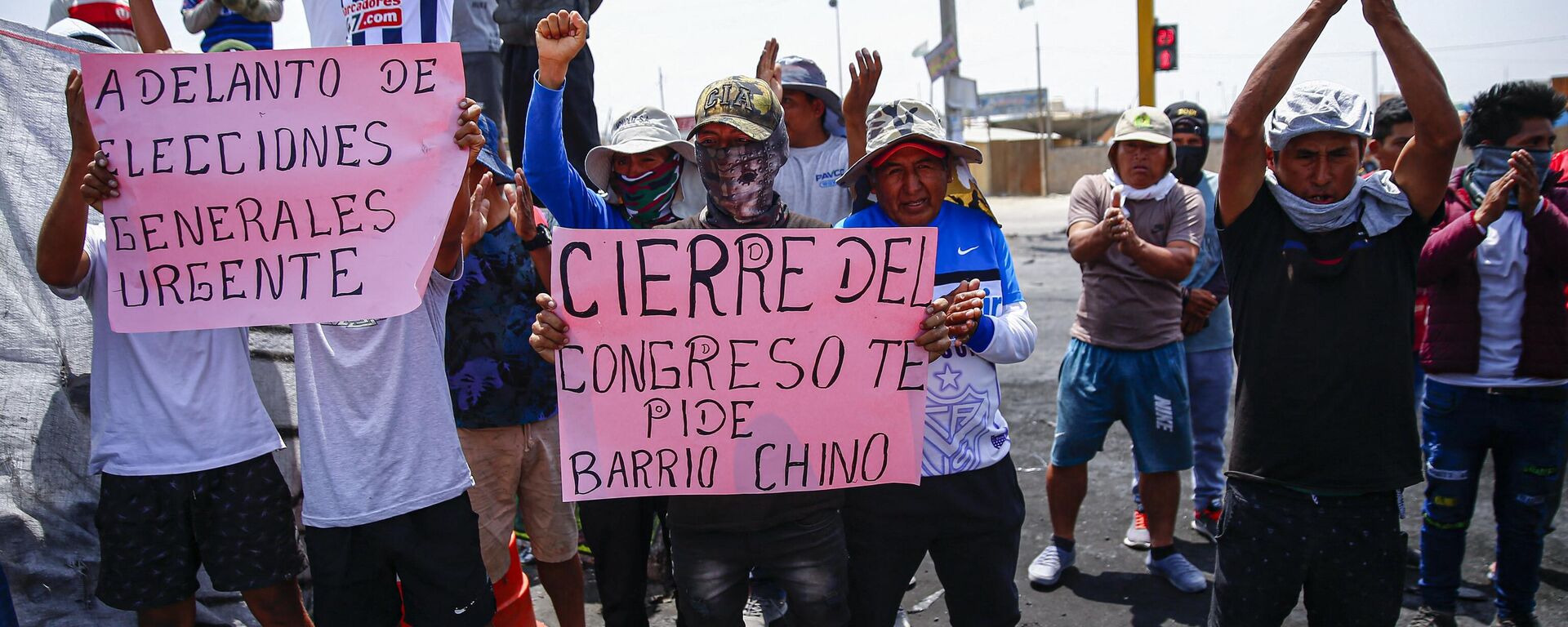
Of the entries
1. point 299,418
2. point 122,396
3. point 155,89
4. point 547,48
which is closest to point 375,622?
point 299,418

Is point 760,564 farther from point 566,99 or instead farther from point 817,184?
point 566,99

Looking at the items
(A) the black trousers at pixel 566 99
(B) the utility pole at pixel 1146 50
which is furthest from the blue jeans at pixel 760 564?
(B) the utility pole at pixel 1146 50

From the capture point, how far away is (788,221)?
2877mm

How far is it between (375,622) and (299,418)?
660mm

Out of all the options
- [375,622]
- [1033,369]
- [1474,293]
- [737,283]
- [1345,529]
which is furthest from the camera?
[1033,369]

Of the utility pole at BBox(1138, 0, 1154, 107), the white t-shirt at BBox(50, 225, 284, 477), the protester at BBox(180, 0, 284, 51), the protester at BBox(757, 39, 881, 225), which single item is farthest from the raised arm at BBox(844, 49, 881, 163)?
the utility pole at BBox(1138, 0, 1154, 107)

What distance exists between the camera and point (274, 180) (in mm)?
2662

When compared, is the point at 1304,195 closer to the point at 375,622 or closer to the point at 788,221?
the point at 788,221

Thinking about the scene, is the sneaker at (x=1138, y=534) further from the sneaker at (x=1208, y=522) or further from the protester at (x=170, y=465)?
the protester at (x=170, y=465)

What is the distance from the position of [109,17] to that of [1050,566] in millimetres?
5701

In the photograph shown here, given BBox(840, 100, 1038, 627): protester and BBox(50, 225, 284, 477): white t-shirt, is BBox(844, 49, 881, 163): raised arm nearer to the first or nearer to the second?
BBox(840, 100, 1038, 627): protester

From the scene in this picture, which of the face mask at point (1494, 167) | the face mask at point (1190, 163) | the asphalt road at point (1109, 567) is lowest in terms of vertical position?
the asphalt road at point (1109, 567)

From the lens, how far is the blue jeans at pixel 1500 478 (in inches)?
141

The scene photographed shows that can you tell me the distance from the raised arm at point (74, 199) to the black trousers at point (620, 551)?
1642 millimetres
